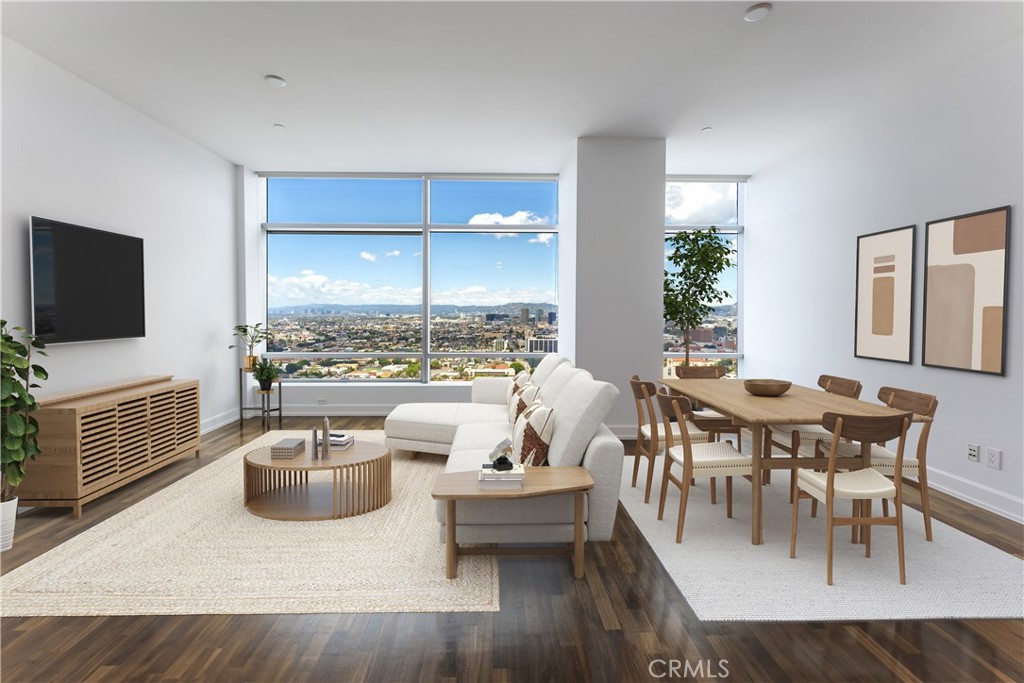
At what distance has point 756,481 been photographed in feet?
9.94

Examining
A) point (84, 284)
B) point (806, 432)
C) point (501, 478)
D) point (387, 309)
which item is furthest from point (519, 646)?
point (387, 309)

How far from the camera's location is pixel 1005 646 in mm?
2182

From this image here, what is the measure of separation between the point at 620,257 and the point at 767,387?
7.88ft

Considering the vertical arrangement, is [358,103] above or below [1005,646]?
above

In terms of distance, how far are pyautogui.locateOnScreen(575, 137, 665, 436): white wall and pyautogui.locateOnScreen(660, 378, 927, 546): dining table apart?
1.77 m

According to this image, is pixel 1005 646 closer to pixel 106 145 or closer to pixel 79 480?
pixel 79 480

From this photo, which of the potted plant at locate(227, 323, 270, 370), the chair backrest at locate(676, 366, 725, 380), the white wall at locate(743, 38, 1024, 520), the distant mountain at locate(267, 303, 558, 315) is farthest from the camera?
the distant mountain at locate(267, 303, 558, 315)

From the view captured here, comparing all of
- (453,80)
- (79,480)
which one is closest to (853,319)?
(453,80)

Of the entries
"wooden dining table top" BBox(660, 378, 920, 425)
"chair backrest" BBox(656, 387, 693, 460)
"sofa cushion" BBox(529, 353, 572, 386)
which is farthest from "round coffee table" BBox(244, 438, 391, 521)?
"wooden dining table top" BBox(660, 378, 920, 425)

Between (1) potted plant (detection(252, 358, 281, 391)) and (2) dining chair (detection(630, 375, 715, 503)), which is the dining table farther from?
(1) potted plant (detection(252, 358, 281, 391))

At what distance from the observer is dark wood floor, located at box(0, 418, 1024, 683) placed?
2.00 metres

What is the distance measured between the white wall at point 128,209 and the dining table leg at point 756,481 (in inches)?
187

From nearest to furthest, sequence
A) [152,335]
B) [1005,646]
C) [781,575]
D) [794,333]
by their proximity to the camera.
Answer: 1. [1005,646]
2. [781,575]
3. [152,335]
4. [794,333]

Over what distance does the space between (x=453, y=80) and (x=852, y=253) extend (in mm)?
3984
